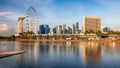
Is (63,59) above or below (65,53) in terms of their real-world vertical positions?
above

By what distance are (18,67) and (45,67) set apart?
4.61m

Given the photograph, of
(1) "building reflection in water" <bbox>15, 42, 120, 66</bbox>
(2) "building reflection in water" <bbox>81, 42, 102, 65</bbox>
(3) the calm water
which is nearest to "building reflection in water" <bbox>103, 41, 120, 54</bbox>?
(1) "building reflection in water" <bbox>15, 42, 120, 66</bbox>

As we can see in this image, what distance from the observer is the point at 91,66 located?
124 feet

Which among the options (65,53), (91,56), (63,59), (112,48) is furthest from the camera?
(112,48)

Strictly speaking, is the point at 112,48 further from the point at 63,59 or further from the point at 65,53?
the point at 63,59

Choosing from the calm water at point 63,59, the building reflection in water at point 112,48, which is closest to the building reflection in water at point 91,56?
the calm water at point 63,59

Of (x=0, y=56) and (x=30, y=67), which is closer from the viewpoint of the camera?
(x=30, y=67)

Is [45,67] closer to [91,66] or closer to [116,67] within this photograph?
[91,66]

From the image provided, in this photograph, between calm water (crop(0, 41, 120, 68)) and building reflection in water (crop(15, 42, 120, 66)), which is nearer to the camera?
calm water (crop(0, 41, 120, 68))

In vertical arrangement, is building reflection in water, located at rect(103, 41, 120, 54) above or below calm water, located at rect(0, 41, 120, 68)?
below

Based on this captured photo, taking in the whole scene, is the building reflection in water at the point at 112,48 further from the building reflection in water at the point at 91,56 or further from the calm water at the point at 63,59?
the calm water at the point at 63,59

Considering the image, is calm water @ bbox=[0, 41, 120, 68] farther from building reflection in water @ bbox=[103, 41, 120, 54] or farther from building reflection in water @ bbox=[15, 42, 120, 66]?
building reflection in water @ bbox=[103, 41, 120, 54]

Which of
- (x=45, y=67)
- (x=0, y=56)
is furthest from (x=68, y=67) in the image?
(x=0, y=56)

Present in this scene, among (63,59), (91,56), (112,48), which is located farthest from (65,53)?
(112,48)
